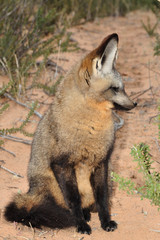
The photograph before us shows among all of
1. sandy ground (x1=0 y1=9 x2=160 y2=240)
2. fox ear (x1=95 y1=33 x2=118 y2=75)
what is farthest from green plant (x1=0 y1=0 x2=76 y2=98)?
fox ear (x1=95 y1=33 x2=118 y2=75)

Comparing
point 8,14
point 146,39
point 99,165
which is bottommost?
point 146,39

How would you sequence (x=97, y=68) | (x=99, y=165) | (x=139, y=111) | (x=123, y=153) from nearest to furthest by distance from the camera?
(x=97, y=68)
(x=99, y=165)
(x=123, y=153)
(x=139, y=111)

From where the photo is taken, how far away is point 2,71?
5.64 metres

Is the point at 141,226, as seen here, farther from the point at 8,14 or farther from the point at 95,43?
the point at 95,43

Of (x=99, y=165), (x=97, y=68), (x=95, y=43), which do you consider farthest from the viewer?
(x=95, y=43)

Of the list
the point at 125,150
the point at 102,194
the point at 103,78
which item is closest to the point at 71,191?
the point at 102,194

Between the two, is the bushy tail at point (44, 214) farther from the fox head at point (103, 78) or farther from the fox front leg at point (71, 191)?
the fox head at point (103, 78)

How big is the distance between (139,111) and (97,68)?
95.1 inches

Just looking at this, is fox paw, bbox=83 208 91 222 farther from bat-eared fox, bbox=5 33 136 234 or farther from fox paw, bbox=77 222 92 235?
fox paw, bbox=77 222 92 235

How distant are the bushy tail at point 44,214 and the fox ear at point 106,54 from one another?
4.01 ft

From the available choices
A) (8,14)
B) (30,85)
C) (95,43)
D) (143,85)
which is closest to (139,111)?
(143,85)

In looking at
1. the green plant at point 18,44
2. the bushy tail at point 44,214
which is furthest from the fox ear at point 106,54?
the green plant at point 18,44

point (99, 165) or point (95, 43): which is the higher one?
point (99, 165)

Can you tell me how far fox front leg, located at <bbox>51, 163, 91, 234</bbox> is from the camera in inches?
118
